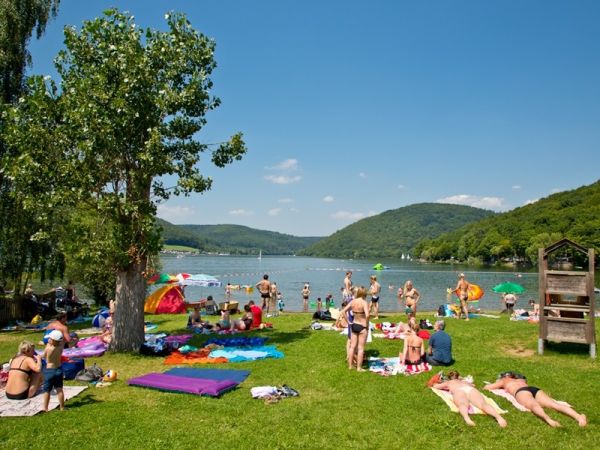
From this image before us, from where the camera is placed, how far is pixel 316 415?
840 cm

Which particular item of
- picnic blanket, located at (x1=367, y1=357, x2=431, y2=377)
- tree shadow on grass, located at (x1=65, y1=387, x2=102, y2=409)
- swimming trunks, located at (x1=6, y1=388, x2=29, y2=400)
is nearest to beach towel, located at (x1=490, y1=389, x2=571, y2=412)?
picnic blanket, located at (x1=367, y1=357, x2=431, y2=377)

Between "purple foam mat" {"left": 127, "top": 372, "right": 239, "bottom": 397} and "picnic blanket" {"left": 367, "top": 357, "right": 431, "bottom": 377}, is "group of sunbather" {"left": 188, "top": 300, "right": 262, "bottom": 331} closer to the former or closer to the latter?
"picnic blanket" {"left": 367, "top": 357, "right": 431, "bottom": 377}

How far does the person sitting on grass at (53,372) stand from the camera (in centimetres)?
869

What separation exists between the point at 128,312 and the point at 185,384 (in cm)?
538

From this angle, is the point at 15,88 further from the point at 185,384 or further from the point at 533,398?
the point at 533,398

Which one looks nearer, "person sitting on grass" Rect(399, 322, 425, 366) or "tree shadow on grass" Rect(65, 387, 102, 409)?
"tree shadow on grass" Rect(65, 387, 102, 409)

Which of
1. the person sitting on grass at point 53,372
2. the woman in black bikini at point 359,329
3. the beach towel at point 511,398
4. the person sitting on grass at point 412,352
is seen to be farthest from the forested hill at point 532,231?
the person sitting on grass at point 53,372

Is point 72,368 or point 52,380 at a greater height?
point 52,380

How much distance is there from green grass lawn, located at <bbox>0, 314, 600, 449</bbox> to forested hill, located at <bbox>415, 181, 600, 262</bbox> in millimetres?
102821

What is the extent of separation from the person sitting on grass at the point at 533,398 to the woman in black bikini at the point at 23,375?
9314 mm

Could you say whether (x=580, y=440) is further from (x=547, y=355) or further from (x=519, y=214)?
(x=519, y=214)

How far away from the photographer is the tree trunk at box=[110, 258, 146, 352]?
1438 cm

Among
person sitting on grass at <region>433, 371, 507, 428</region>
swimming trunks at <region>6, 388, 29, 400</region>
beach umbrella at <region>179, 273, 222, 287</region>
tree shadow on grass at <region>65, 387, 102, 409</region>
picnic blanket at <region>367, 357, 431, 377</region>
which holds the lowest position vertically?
tree shadow on grass at <region>65, 387, 102, 409</region>

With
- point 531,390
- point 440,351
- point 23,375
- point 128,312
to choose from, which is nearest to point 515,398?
point 531,390
